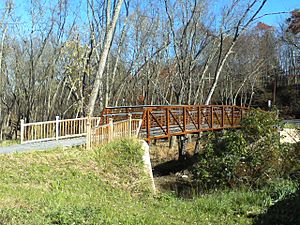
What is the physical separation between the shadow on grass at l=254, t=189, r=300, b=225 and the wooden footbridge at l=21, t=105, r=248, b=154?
688 centimetres

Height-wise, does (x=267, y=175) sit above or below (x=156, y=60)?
below

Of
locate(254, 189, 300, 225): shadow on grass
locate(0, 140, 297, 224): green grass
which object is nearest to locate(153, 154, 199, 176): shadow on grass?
locate(0, 140, 297, 224): green grass

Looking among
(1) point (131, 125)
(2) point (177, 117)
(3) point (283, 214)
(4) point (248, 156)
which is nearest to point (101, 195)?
(3) point (283, 214)

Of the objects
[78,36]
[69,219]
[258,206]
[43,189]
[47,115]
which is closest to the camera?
[69,219]

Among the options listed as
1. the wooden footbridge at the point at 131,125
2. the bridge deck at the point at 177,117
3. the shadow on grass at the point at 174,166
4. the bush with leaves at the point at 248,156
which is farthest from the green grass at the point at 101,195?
the shadow on grass at the point at 174,166

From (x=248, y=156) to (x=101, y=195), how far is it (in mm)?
6235

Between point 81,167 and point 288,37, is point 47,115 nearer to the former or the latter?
point 81,167

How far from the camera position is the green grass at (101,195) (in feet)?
20.5

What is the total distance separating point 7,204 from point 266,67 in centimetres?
4760

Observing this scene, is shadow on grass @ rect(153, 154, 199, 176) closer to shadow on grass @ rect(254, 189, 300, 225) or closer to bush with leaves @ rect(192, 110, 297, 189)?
bush with leaves @ rect(192, 110, 297, 189)

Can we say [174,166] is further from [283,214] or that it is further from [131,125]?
[283,214]

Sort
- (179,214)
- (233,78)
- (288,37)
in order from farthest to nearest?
(288,37), (233,78), (179,214)

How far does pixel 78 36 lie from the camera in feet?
86.7

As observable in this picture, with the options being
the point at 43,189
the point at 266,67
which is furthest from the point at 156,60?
the point at 43,189
